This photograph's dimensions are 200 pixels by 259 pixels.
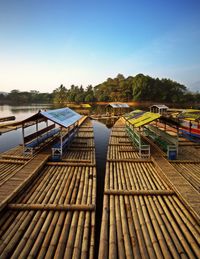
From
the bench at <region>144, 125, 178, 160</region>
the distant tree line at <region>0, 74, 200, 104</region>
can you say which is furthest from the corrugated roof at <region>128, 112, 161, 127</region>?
the distant tree line at <region>0, 74, 200, 104</region>

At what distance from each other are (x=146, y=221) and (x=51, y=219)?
3.20 m

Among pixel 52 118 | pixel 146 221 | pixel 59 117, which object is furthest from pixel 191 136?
pixel 146 221

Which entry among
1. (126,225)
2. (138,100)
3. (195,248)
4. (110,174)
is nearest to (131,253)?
(126,225)

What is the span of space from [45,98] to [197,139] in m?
131

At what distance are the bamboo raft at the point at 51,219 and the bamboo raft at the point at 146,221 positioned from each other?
66 cm

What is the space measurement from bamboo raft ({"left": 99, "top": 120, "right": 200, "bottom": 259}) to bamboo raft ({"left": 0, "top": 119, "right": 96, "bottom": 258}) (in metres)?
0.66

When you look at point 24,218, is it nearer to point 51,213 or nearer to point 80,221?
point 51,213

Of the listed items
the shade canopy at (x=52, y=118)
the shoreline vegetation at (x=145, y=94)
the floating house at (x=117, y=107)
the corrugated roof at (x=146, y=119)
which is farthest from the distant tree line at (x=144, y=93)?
the shade canopy at (x=52, y=118)

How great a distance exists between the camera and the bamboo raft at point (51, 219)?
4.58 metres

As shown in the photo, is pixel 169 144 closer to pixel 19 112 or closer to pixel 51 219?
pixel 51 219

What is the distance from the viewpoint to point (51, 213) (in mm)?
5961

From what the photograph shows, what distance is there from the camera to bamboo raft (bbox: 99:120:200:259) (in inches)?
181

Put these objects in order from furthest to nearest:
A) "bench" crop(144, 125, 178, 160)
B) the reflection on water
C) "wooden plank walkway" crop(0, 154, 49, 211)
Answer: the reflection on water < "bench" crop(144, 125, 178, 160) < "wooden plank walkway" crop(0, 154, 49, 211)

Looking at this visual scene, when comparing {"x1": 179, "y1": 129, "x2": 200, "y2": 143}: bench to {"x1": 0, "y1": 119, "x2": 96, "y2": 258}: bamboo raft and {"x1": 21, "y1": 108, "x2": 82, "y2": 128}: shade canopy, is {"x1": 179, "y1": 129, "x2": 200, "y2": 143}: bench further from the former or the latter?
{"x1": 0, "y1": 119, "x2": 96, "y2": 258}: bamboo raft
